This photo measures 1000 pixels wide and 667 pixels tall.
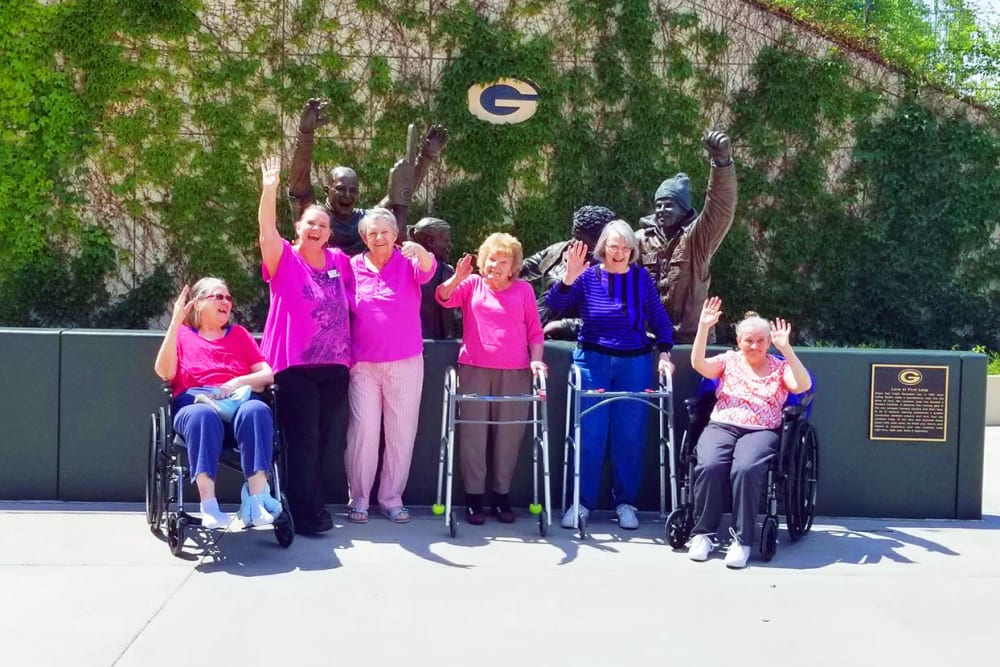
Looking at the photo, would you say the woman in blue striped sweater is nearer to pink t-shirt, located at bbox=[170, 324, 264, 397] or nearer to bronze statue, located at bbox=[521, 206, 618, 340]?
bronze statue, located at bbox=[521, 206, 618, 340]

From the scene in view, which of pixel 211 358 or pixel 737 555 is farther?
pixel 211 358

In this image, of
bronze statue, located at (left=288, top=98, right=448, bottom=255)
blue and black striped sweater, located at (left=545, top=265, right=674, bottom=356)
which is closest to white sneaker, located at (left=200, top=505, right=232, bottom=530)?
blue and black striped sweater, located at (left=545, top=265, right=674, bottom=356)

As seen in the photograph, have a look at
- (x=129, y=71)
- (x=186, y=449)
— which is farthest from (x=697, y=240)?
(x=129, y=71)

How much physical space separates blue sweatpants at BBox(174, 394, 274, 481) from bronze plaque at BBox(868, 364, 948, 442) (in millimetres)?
3387

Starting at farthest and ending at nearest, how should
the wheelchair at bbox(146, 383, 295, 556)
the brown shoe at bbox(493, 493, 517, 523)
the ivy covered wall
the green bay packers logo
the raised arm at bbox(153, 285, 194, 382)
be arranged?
the green bay packers logo < the ivy covered wall < the brown shoe at bbox(493, 493, 517, 523) < the raised arm at bbox(153, 285, 194, 382) < the wheelchair at bbox(146, 383, 295, 556)

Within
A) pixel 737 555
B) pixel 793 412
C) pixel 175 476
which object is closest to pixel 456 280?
pixel 175 476

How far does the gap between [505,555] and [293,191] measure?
118 inches

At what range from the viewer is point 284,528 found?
17.8ft

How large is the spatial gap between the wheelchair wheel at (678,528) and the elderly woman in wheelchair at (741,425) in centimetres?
6

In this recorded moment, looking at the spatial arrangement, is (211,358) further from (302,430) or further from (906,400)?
(906,400)

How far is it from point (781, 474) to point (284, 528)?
2394 millimetres

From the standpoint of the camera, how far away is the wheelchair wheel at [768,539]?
18.0 feet

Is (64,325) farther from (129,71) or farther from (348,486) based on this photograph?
(348,486)

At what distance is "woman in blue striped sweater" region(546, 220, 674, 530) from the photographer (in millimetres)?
6156
